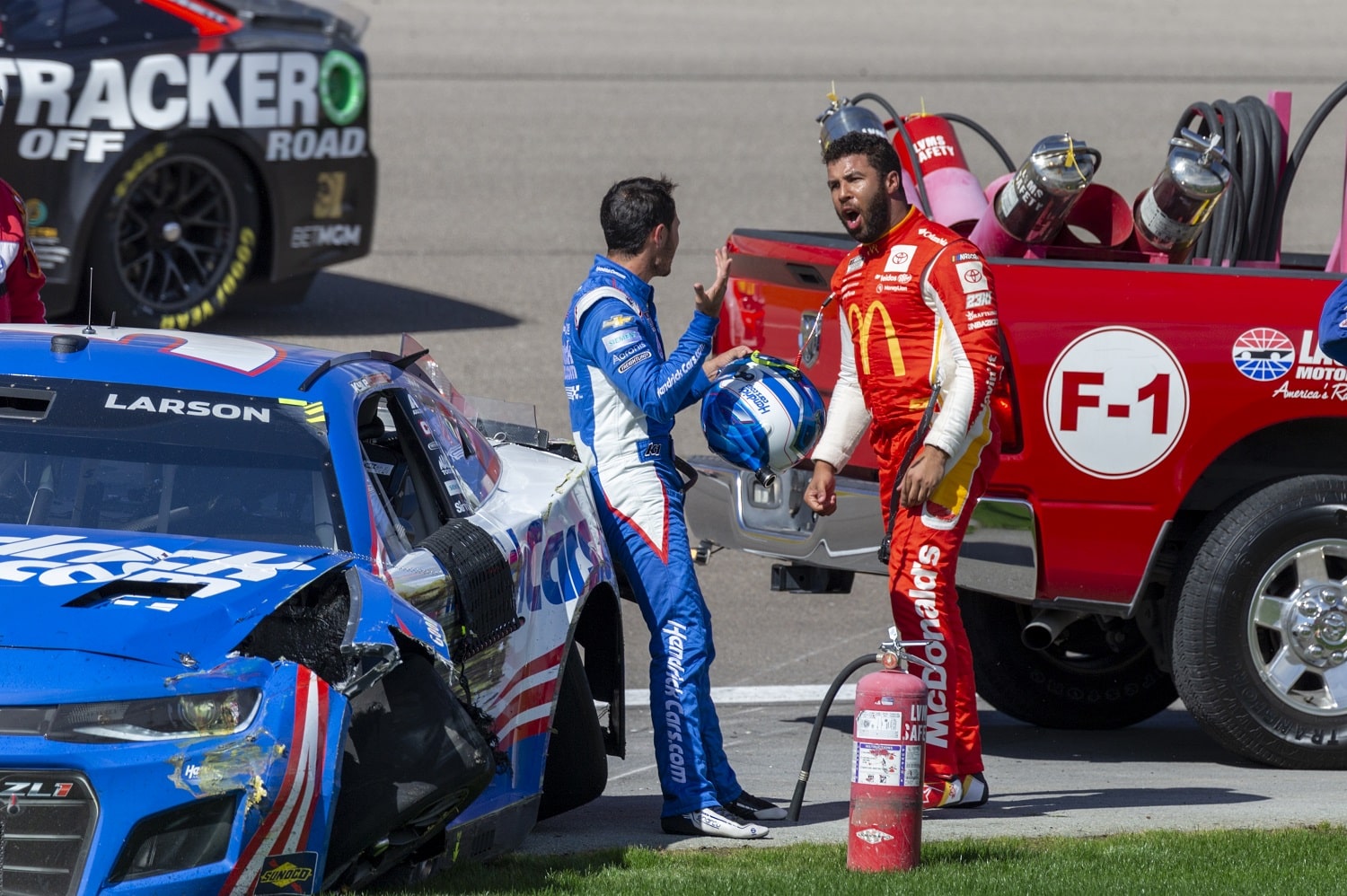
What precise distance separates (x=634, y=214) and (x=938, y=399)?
1.01m

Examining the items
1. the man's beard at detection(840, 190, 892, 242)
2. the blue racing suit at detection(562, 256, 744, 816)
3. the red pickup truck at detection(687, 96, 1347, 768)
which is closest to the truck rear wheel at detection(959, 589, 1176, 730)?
the red pickup truck at detection(687, 96, 1347, 768)

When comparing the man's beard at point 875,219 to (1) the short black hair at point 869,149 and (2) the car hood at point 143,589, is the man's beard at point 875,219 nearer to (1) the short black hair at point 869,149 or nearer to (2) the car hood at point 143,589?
(1) the short black hair at point 869,149

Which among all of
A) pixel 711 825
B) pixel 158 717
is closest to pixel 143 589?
pixel 158 717

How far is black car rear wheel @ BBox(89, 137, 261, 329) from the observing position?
10.9 m

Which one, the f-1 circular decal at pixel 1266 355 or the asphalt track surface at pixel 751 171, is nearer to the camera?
the f-1 circular decal at pixel 1266 355

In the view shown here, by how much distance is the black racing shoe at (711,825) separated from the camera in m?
5.66

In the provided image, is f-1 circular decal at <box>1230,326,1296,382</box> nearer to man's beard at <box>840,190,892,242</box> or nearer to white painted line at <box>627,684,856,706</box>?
man's beard at <box>840,190,892,242</box>

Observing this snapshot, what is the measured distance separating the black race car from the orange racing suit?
5.81m

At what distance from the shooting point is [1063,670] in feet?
24.2

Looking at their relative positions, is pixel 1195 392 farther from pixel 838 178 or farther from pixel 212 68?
pixel 212 68

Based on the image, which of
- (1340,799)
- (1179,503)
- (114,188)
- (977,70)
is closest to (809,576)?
(1179,503)

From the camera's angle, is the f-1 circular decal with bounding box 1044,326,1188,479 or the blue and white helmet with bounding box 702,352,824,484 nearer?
the blue and white helmet with bounding box 702,352,824,484

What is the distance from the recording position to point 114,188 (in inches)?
425

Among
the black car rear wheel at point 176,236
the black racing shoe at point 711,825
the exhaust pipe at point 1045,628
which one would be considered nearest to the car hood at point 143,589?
the black racing shoe at point 711,825
